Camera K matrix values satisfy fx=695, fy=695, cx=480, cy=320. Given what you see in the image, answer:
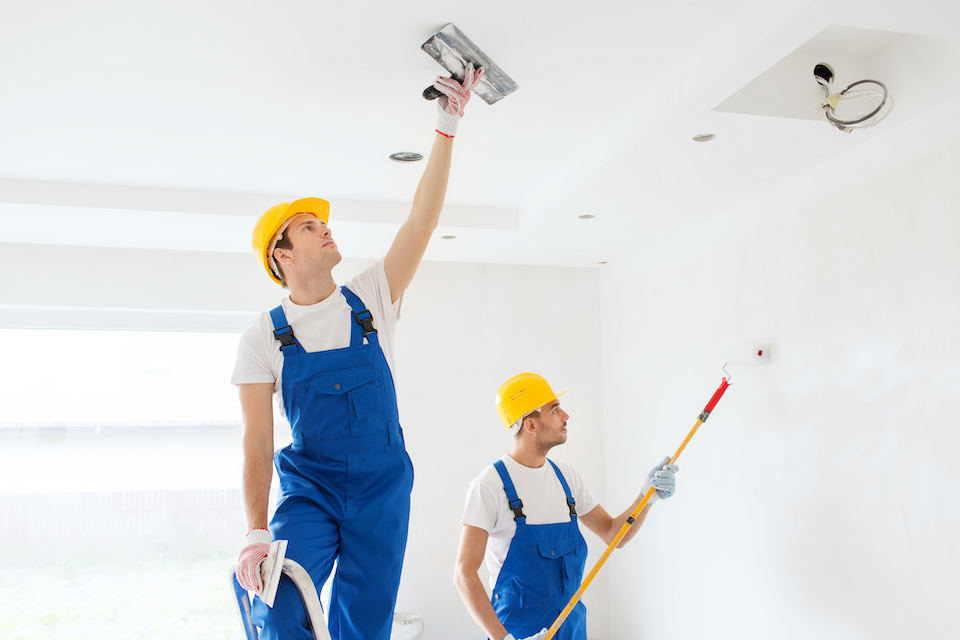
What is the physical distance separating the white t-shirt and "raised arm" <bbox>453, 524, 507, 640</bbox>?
0.17 feet

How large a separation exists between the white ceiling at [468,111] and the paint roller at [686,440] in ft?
2.31

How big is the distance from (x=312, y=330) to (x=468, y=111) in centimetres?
121

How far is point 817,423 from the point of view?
282 centimetres

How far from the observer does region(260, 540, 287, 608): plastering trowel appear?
1.54 meters

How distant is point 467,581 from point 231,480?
2.35 metres

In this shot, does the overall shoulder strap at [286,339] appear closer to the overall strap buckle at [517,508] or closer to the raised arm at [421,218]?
the raised arm at [421,218]

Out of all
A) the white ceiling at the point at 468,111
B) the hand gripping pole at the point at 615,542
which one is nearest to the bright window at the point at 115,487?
the white ceiling at the point at 468,111

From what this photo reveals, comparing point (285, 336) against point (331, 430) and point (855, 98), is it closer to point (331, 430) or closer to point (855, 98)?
point (331, 430)

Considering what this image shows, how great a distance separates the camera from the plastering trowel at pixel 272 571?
154cm

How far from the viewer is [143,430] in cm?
Answer: 432

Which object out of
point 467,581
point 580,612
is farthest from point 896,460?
point 467,581

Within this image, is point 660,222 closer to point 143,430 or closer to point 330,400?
point 330,400

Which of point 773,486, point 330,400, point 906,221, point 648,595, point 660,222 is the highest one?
point 660,222

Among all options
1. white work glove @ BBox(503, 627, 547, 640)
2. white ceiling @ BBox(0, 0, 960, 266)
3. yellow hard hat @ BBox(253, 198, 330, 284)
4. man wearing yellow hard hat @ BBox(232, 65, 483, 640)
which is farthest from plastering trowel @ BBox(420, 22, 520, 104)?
white work glove @ BBox(503, 627, 547, 640)
